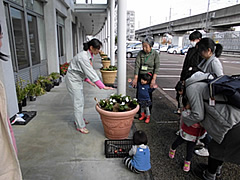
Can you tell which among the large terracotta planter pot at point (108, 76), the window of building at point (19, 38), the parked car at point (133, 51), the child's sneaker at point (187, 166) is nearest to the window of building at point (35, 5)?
the window of building at point (19, 38)

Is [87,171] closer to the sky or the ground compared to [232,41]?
closer to the ground

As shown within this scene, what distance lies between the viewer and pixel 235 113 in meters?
1.58

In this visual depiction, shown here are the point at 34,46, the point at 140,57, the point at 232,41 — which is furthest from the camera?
the point at 232,41

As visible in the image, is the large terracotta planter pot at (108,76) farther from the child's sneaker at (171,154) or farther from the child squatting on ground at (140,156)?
the child squatting on ground at (140,156)

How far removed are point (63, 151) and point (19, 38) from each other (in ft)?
11.5

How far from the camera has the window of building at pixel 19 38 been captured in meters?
4.41

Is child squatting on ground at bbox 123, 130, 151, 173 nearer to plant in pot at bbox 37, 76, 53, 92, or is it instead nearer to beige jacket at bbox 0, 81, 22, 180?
beige jacket at bbox 0, 81, 22, 180

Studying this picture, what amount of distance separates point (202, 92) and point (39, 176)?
2.05 meters

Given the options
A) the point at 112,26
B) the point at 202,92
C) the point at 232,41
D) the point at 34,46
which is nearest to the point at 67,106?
the point at 34,46

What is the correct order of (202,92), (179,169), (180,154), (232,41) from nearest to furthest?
(202,92) < (179,169) < (180,154) < (232,41)

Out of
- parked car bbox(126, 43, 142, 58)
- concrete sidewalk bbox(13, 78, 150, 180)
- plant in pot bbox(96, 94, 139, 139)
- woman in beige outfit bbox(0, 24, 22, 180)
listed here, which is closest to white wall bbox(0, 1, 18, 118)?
concrete sidewalk bbox(13, 78, 150, 180)

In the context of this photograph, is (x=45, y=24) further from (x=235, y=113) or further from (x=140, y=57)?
(x=235, y=113)

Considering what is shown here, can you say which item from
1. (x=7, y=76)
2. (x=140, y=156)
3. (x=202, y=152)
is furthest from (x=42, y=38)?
(x=202, y=152)

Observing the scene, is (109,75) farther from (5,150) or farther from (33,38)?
(5,150)
